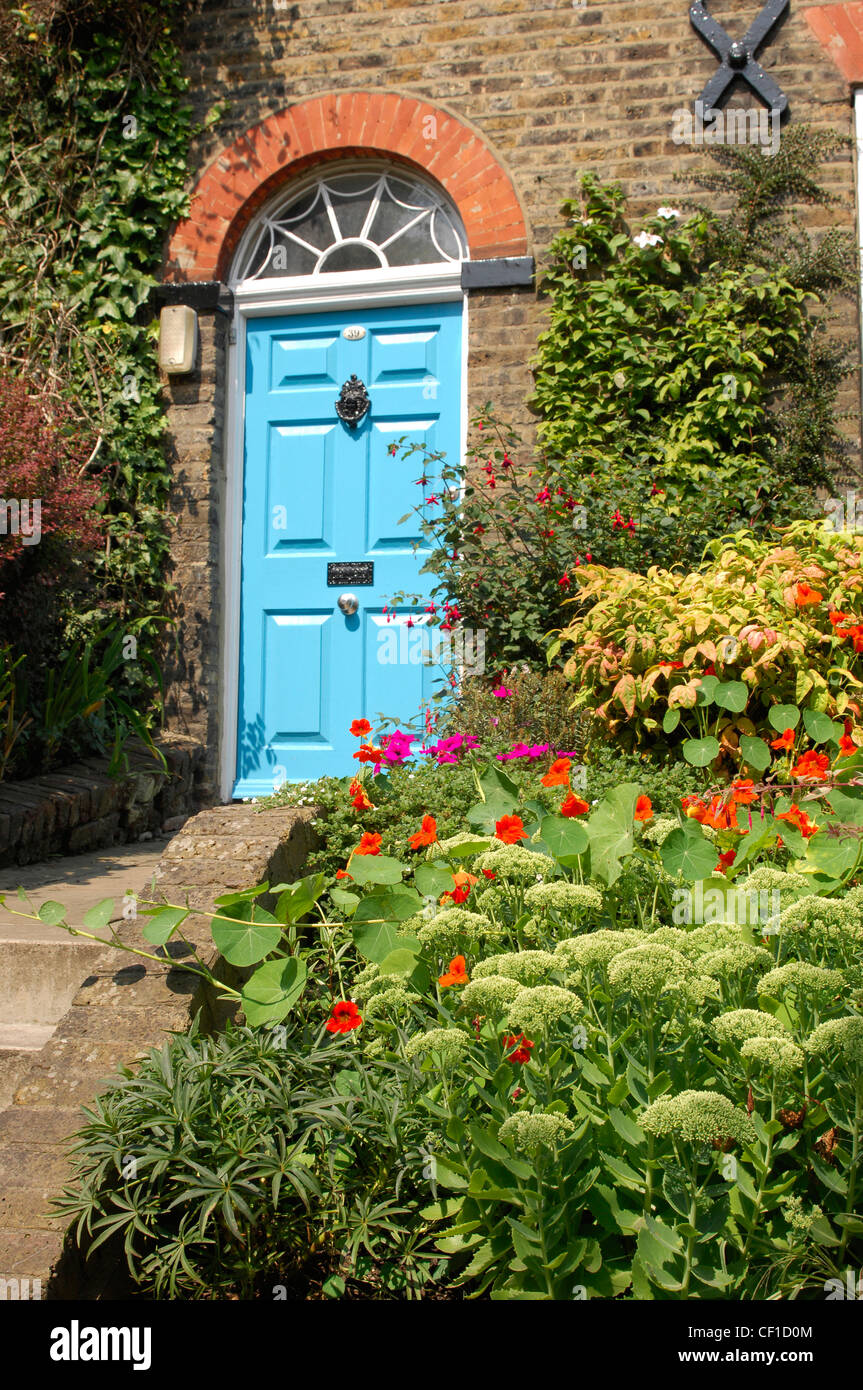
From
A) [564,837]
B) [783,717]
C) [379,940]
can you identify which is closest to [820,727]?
[783,717]

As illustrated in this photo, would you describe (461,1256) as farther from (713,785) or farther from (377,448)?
(377,448)

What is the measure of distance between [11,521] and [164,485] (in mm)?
1640

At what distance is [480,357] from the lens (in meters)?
5.35

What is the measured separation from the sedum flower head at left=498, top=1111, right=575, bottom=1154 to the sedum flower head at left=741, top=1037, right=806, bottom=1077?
0.83ft

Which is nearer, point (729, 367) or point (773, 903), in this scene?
point (773, 903)

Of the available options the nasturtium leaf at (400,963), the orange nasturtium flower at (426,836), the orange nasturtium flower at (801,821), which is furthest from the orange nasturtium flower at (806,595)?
the nasturtium leaf at (400,963)

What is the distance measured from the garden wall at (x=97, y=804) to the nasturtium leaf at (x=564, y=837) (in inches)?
96.1

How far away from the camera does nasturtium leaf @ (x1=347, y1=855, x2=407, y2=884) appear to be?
2.00m

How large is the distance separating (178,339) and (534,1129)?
5.10 meters

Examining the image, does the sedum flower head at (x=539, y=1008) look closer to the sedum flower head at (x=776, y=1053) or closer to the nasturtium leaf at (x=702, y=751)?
the sedum flower head at (x=776, y=1053)

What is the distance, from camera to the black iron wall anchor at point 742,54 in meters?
5.16

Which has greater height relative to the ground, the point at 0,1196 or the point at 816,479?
the point at 816,479
